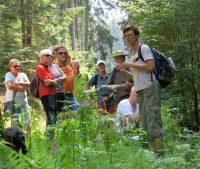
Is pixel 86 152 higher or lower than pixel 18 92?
lower

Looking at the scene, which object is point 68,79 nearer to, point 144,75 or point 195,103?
point 144,75

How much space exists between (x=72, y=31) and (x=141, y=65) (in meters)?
24.0

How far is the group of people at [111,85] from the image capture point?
4694mm

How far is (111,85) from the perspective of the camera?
3.09m

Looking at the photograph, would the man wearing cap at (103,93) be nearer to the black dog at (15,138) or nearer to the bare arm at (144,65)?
the bare arm at (144,65)

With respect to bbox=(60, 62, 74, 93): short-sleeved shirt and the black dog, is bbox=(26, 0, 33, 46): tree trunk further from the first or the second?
the black dog

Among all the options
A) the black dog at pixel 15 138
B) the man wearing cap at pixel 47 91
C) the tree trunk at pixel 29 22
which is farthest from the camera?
the tree trunk at pixel 29 22

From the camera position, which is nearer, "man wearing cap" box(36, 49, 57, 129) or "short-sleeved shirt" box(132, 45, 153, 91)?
"short-sleeved shirt" box(132, 45, 153, 91)

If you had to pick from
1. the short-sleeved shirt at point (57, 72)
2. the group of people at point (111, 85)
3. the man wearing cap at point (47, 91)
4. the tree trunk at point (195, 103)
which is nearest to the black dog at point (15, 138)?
the group of people at point (111, 85)

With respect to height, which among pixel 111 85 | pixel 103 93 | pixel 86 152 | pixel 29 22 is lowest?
pixel 86 152

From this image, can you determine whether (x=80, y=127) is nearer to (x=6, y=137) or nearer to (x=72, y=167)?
(x=72, y=167)

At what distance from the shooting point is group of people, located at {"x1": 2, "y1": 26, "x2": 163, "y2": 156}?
4.69 m

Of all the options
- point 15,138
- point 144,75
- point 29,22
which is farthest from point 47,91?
point 29,22

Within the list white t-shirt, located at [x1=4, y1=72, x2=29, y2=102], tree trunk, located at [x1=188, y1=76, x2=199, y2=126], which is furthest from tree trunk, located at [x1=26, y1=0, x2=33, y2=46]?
white t-shirt, located at [x1=4, y1=72, x2=29, y2=102]
